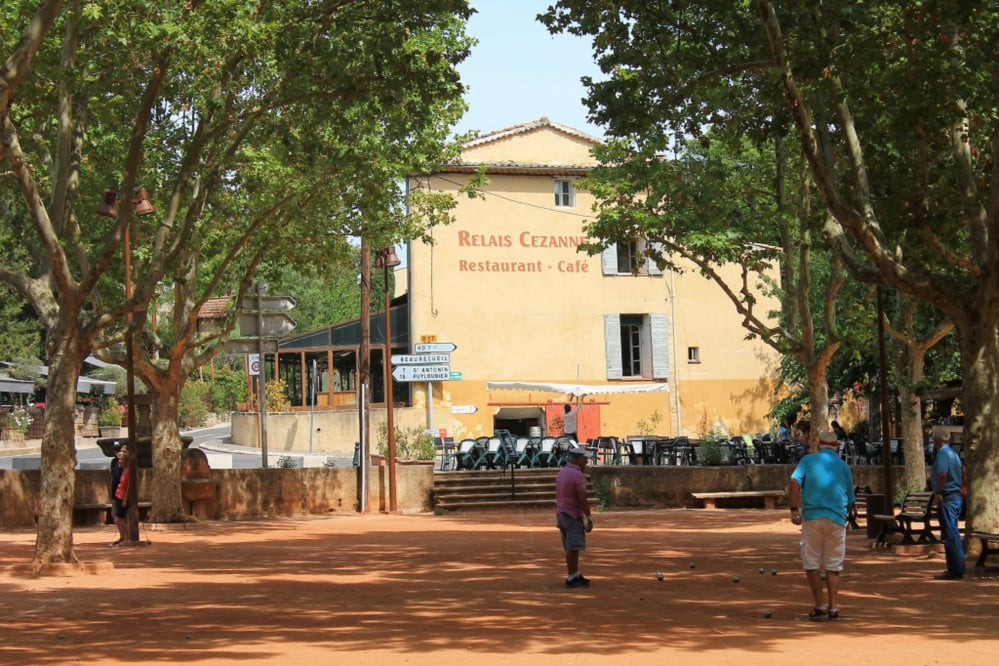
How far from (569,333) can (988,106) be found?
29971 mm

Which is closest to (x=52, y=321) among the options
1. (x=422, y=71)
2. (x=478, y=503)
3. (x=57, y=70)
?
(x=57, y=70)

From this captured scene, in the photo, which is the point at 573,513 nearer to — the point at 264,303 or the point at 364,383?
the point at 264,303

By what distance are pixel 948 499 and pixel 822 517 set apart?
13.1ft

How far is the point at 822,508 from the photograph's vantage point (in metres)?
11.0

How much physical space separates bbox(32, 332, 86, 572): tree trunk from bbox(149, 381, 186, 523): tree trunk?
8139mm

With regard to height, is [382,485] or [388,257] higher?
[388,257]

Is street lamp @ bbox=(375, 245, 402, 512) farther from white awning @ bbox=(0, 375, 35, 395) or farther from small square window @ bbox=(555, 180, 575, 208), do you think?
white awning @ bbox=(0, 375, 35, 395)

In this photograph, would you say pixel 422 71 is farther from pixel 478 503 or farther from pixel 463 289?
pixel 463 289

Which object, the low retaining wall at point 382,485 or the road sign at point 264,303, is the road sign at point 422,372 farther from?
the road sign at point 264,303

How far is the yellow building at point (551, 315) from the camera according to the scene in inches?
1687

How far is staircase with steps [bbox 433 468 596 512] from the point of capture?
96.1 ft

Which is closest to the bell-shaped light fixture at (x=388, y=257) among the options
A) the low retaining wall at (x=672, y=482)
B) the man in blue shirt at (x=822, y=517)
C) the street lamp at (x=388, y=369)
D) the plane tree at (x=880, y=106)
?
the street lamp at (x=388, y=369)

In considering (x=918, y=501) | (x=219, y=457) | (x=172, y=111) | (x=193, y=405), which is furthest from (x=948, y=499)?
(x=193, y=405)

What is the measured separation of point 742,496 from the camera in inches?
1118
